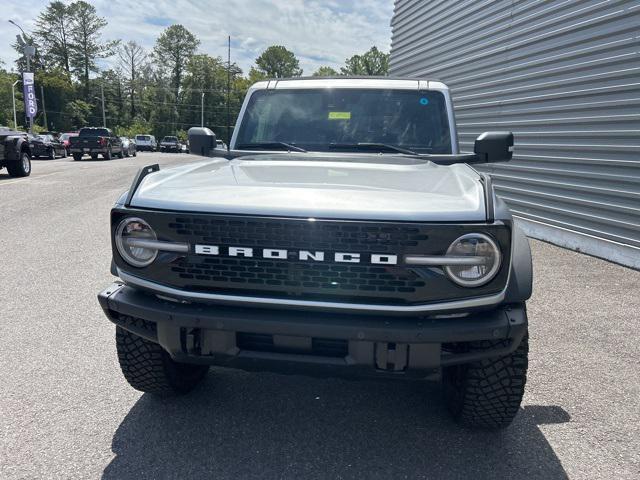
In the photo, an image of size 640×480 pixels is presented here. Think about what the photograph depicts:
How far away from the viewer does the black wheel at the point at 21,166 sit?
14793 millimetres

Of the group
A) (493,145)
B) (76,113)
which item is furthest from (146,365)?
(76,113)

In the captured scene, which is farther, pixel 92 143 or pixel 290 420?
pixel 92 143

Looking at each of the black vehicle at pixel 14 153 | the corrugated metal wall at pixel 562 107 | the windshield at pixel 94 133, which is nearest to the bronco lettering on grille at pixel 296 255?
the corrugated metal wall at pixel 562 107

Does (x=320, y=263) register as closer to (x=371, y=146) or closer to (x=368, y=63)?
(x=371, y=146)

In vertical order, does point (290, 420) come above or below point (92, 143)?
below

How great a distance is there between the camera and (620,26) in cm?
664

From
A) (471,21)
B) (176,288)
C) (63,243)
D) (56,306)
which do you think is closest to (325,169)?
(176,288)

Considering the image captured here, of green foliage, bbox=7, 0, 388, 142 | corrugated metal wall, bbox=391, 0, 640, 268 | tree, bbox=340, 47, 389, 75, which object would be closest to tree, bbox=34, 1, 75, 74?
green foliage, bbox=7, 0, 388, 142

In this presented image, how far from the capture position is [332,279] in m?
2.10

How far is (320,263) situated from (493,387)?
3.49 ft

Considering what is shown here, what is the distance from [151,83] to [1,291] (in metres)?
88.1

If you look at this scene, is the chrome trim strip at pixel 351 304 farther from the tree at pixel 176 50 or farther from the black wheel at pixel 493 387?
the tree at pixel 176 50

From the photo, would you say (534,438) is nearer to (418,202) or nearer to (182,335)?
(418,202)

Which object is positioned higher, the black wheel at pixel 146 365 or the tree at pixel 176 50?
the tree at pixel 176 50
